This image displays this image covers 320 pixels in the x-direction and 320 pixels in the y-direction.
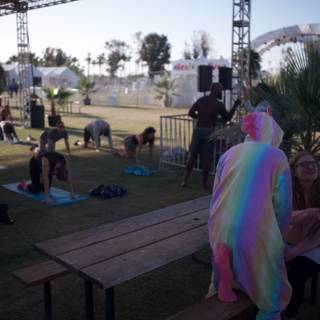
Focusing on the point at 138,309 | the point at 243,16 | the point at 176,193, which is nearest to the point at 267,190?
the point at 138,309

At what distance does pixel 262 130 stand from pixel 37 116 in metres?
14.8

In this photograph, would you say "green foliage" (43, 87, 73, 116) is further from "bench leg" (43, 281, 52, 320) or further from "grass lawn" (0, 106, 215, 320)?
"bench leg" (43, 281, 52, 320)

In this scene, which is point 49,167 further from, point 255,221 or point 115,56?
point 115,56

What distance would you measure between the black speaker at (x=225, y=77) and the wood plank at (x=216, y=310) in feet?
23.8

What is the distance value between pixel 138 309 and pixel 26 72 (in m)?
14.3

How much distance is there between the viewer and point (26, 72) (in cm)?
1614

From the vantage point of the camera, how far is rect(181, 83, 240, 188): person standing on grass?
7402 mm

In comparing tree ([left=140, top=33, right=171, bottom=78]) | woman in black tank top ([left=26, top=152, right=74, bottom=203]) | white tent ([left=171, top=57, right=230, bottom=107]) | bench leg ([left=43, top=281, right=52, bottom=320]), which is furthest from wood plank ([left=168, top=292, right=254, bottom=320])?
tree ([left=140, top=33, right=171, bottom=78])

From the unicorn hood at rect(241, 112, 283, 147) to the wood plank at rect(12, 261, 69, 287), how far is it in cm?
152

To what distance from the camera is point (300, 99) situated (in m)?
4.18

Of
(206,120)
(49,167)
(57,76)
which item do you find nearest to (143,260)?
(49,167)

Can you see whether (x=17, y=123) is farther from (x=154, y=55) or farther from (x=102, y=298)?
(x=154, y=55)

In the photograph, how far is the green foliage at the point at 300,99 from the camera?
4.10m

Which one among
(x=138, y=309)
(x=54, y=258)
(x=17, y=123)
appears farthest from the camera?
(x=17, y=123)
